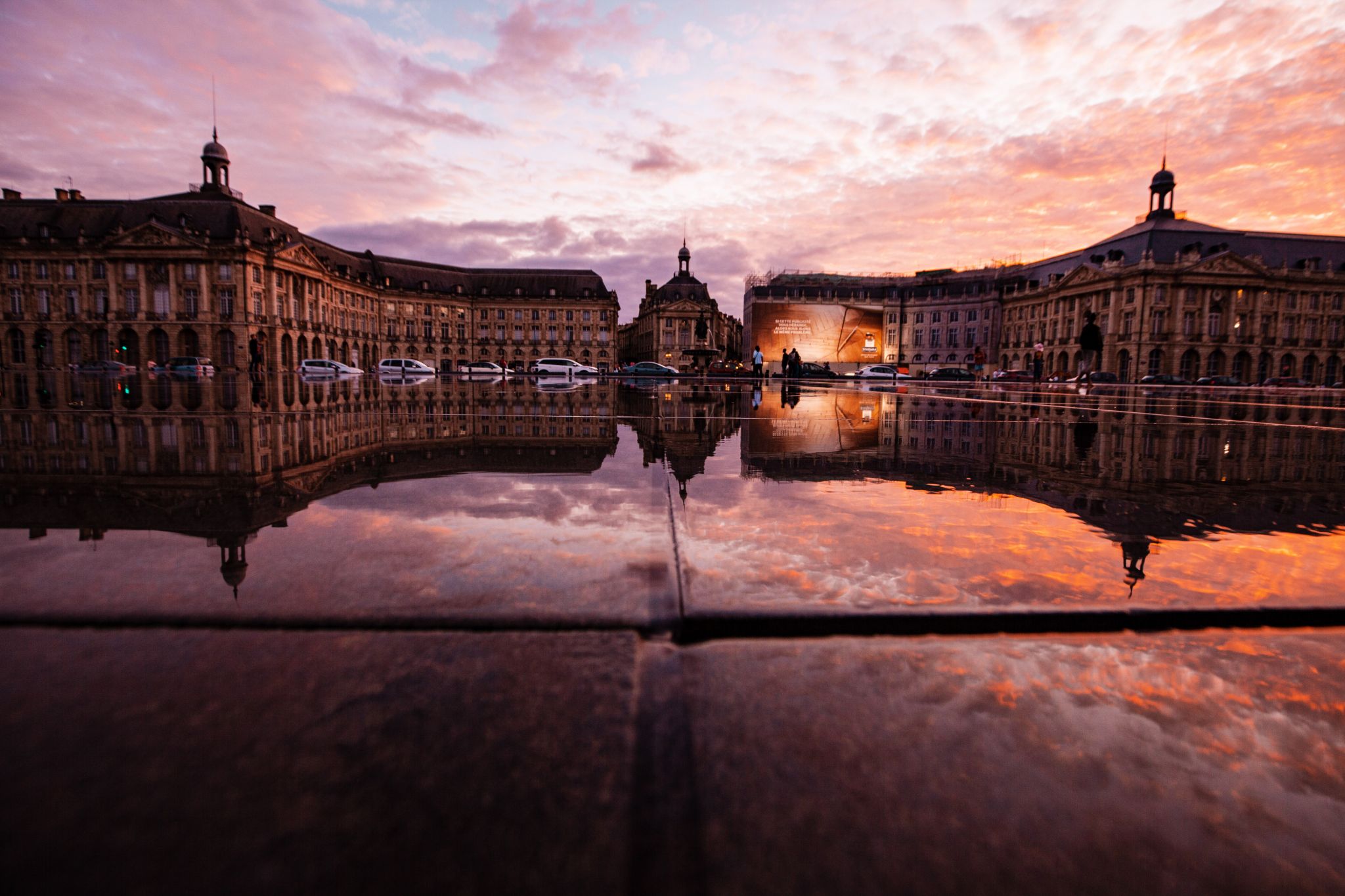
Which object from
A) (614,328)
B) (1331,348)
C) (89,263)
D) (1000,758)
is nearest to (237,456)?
(1000,758)

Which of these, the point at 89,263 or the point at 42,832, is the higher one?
the point at 89,263

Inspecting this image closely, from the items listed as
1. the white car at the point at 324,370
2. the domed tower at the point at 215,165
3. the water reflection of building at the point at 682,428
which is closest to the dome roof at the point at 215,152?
the domed tower at the point at 215,165

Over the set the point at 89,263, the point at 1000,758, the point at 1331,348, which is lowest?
the point at 1000,758

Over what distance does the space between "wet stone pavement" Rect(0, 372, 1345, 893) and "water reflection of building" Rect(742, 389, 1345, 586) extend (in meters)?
0.08

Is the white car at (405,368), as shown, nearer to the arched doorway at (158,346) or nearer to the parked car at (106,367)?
the parked car at (106,367)

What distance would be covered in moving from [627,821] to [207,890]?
552 mm

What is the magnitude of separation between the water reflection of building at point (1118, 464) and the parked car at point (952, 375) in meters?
42.6

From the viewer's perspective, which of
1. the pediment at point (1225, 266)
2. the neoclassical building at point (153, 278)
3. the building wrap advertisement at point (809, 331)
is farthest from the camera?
the building wrap advertisement at point (809, 331)

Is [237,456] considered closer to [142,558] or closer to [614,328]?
[142,558]

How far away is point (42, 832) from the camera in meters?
0.92

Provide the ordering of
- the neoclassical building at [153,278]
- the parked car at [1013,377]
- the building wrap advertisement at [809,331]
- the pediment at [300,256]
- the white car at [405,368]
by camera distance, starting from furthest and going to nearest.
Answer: the building wrap advertisement at [809,331], the pediment at [300,256], the neoclassical building at [153,278], the white car at [405,368], the parked car at [1013,377]

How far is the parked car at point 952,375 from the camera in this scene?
5041cm

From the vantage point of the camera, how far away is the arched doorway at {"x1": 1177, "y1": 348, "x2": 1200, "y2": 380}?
59.4m

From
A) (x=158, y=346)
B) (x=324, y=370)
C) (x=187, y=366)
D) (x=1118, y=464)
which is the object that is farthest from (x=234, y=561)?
(x=158, y=346)
